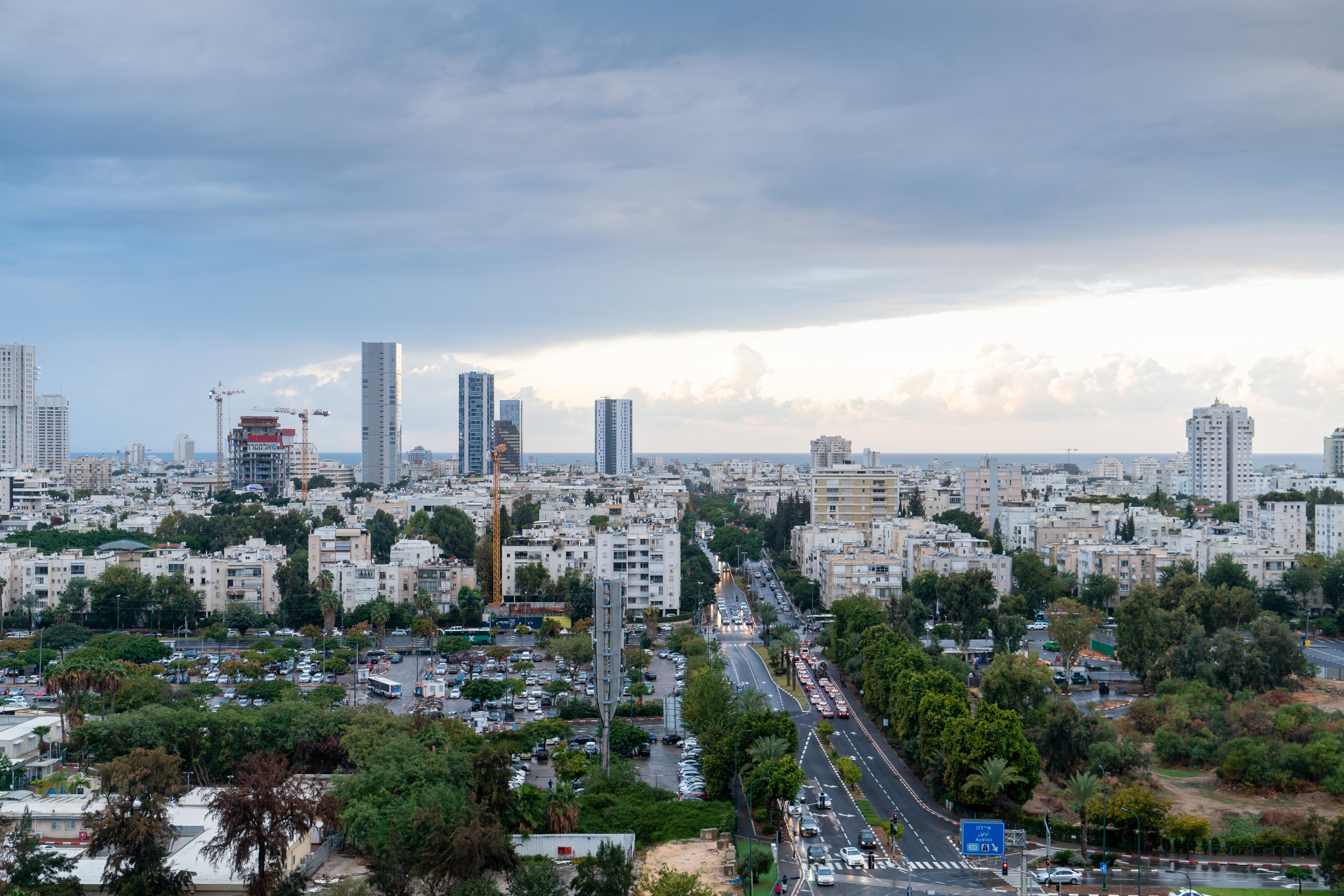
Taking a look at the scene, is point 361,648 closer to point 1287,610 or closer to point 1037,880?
point 1037,880

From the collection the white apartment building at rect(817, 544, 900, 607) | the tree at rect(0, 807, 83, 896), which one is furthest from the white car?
the white apartment building at rect(817, 544, 900, 607)

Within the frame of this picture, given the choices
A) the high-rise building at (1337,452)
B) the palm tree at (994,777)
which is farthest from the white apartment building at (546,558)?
the high-rise building at (1337,452)

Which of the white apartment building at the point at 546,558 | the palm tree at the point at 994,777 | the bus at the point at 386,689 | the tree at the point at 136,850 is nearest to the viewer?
the tree at the point at 136,850

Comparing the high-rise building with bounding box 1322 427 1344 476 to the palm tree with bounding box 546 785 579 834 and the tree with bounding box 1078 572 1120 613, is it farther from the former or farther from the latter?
the palm tree with bounding box 546 785 579 834

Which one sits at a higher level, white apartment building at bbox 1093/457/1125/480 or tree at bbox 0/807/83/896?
white apartment building at bbox 1093/457/1125/480

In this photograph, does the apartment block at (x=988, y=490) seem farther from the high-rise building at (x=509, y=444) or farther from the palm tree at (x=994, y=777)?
the high-rise building at (x=509, y=444)

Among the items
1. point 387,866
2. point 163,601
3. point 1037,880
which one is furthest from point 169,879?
point 163,601

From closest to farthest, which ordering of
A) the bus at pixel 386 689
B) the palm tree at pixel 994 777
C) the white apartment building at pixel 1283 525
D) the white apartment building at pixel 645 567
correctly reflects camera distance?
the palm tree at pixel 994 777 → the bus at pixel 386 689 → the white apartment building at pixel 645 567 → the white apartment building at pixel 1283 525
